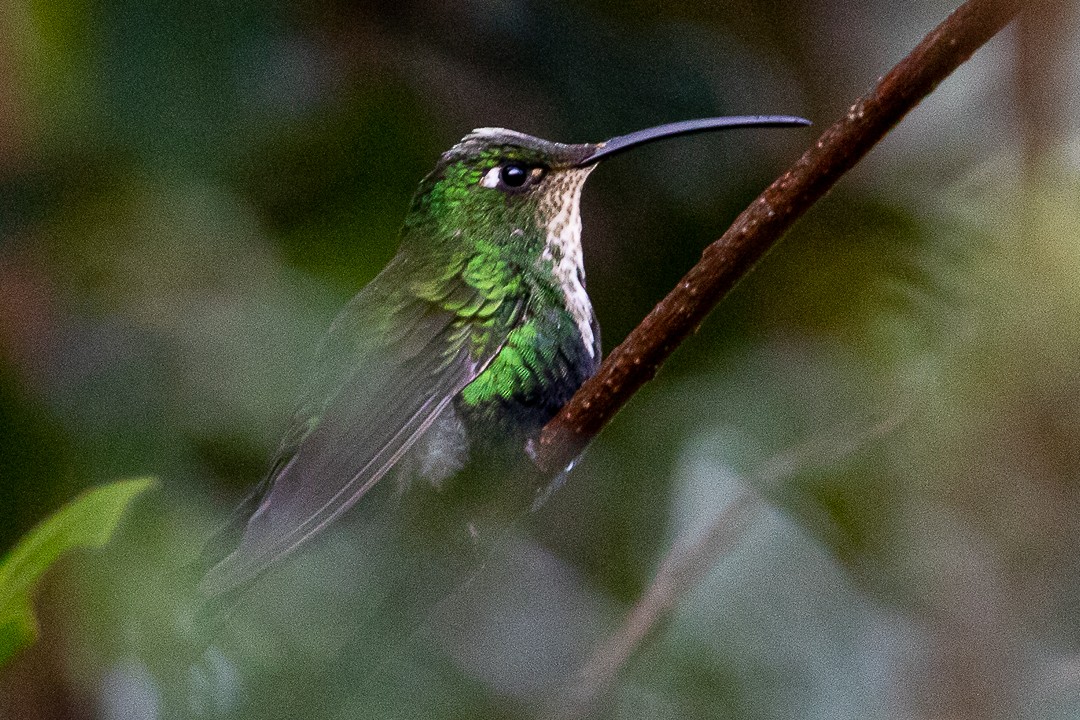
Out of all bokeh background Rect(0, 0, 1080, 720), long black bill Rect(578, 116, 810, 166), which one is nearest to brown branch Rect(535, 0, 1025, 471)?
bokeh background Rect(0, 0, 1080, 720)

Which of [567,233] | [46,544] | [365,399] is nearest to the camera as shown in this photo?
[46,544]

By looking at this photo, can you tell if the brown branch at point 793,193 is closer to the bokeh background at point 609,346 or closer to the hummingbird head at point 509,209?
the bokeh background at point 609,346

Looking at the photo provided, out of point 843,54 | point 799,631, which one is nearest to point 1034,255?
point 799,631

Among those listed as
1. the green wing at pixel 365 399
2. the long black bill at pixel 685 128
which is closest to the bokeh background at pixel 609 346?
the green wing at pixel 365 399

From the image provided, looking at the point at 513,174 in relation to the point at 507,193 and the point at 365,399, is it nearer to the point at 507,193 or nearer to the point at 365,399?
the point at 507,193

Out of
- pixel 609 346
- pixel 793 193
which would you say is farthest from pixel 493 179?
pixel 793 193

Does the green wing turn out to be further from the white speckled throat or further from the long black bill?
the long black bill

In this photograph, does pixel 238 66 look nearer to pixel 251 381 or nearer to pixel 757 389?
pixel 251 381
